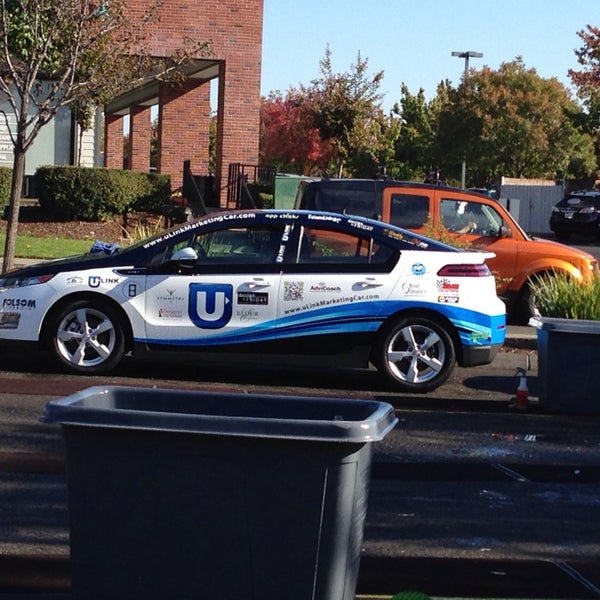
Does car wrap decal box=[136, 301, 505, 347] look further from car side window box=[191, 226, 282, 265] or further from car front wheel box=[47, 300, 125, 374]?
car side window box=[191, 226, 282, 265]

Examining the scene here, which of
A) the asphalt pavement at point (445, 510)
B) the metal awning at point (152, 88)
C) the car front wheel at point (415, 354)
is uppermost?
the metal awning at point (152, 88)

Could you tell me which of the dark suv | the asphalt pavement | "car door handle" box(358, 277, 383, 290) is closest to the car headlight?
the asphalt pavement

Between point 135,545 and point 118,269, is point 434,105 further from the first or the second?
point 135,545

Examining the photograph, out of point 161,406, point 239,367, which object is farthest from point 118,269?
point 161,406

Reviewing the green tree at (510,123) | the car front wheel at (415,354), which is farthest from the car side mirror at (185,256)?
the green tree at (510,123)

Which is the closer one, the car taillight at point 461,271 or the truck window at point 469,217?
the car taillight at point 461,271

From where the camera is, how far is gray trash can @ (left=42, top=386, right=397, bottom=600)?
384 cm

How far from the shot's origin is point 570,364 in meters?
10.0

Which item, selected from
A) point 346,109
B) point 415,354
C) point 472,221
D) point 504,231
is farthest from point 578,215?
point 415,354

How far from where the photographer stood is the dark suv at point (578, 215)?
3425 cm

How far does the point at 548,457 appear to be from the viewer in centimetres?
846

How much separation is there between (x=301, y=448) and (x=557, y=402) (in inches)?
262

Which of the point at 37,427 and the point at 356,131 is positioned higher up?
the point at 356,131

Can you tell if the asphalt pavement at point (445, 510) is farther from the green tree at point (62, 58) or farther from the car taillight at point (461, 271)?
the green tree at point (62, 58)
